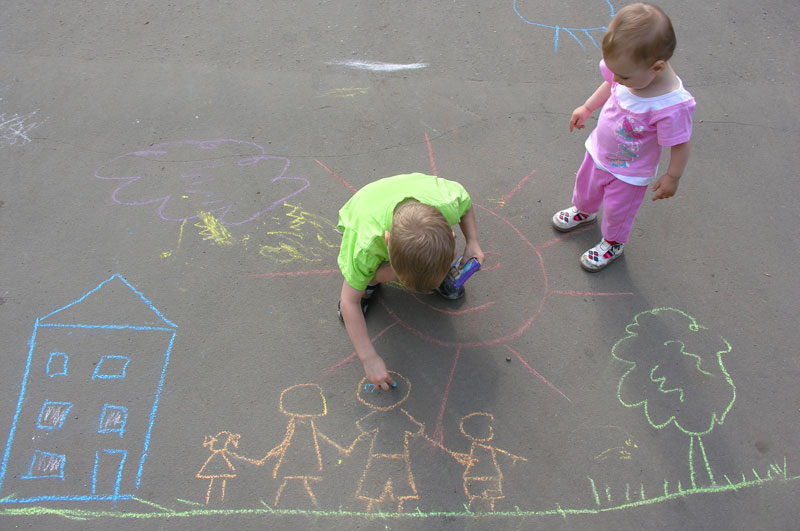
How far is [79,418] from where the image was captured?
2221mm

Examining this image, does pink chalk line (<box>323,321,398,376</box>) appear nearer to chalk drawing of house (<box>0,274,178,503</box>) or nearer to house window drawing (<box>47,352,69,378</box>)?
chalk drawing of house (<box>0,274,178,503</box>)

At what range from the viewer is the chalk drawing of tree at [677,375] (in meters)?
2.25

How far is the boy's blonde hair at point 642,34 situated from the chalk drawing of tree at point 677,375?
127 cm

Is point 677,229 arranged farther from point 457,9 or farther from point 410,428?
point 457,9

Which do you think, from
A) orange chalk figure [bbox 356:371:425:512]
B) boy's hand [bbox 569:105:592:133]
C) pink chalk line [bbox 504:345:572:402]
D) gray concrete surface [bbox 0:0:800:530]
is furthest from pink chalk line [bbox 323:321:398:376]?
boy's hand [bbox 569:105:592:133]

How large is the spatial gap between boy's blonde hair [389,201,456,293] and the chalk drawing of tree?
3.90 feet

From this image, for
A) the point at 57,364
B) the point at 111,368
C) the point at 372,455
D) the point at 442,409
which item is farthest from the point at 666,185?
the point at 57,364

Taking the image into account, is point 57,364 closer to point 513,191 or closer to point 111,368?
point 111,368

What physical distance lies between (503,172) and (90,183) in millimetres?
2421

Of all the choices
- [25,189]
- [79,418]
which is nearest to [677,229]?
[79,418]

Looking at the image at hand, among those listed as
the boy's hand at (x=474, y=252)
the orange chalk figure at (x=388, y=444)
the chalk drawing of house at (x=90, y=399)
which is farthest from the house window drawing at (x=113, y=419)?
the boy's hand at (x=474, y=252)

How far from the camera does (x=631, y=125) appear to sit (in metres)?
2.09

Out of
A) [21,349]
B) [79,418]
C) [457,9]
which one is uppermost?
[457,9]

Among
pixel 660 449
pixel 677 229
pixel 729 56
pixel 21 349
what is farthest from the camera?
pixel 729 56
